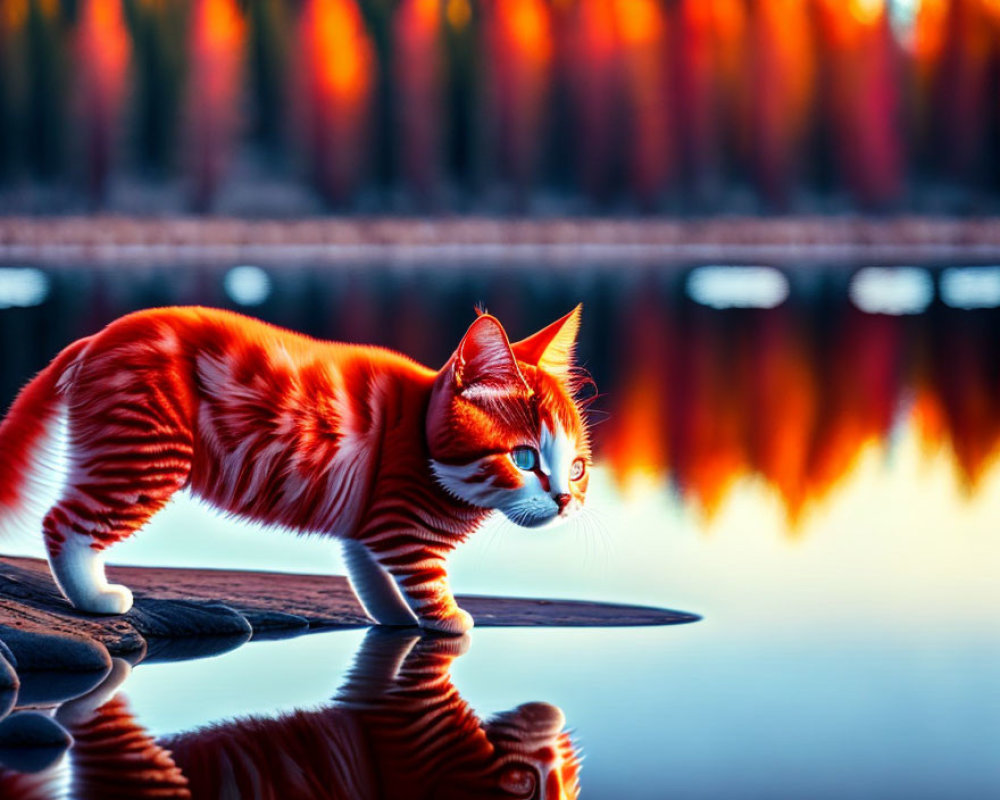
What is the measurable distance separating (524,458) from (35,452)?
73 centimetres

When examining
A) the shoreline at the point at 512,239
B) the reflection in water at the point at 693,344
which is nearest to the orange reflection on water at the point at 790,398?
the reflection in water at the point at 693,344

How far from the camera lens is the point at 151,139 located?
1301 centimetres

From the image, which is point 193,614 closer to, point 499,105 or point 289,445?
point 289,445

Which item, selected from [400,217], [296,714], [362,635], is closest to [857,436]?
[362,635]

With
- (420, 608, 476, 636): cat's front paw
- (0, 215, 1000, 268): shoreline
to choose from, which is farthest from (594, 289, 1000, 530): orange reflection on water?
(0, 215, 1000, 268): shoreline

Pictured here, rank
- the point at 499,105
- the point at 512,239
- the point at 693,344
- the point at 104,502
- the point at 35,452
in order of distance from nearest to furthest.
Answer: the point at 104,502, the point at 35,452, the point at 693,344, the point at 512,239, the point at 499,105

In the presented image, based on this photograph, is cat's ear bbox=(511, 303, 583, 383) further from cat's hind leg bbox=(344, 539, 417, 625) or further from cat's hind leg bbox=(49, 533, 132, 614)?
cat's hind leg bbox=(49, 533, 132, 614)

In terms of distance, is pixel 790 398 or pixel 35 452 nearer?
pixel 35 452

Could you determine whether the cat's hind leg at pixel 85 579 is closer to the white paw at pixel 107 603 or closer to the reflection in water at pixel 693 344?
the white paw at pixel 107 603

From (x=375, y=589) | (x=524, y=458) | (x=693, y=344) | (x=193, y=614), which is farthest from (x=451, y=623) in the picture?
(x=693, y=344)

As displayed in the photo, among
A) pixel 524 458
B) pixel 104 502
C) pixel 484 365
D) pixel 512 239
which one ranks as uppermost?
pixel 512 239

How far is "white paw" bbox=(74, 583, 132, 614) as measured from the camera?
2535 mm

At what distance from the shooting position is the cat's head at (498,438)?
2498 millimetres

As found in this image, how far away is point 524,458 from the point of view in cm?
253
